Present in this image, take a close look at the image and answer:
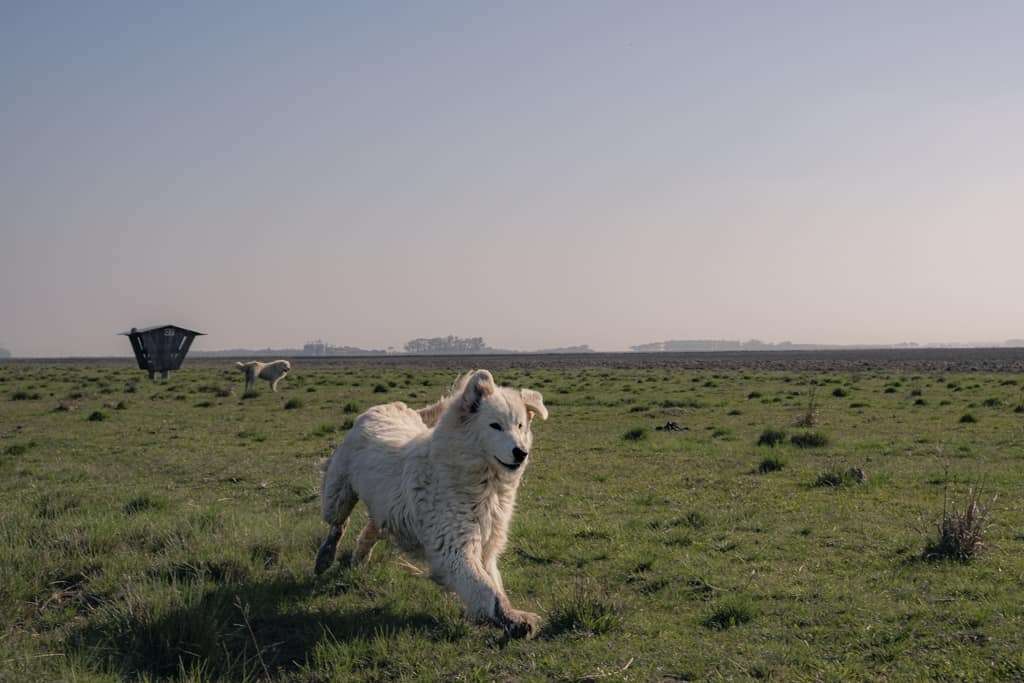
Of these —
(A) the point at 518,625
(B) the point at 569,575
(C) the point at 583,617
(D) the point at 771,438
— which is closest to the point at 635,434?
(D) the point at 771,438

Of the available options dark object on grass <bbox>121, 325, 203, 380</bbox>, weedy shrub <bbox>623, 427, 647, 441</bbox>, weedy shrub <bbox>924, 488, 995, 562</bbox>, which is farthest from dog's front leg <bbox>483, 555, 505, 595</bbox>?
dark object on grass <bbox>121, 325, 203, 380</bbox>

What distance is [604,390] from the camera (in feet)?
99.9

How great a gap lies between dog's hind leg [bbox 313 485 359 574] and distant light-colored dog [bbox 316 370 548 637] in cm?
36

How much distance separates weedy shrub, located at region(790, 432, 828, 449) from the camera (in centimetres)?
1467

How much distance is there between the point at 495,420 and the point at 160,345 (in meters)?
38.2

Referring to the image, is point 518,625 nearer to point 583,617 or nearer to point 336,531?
point 583,617

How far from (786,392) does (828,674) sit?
79.9 ft

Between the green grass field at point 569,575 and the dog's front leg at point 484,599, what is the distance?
15 centimetres

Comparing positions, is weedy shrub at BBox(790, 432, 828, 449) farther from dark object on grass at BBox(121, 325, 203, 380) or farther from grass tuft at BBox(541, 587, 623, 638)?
dark object on grass at BBox(121, 325, 203, 380)

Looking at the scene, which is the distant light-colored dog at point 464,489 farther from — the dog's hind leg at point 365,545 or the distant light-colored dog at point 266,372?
the distant light-colored dog at point 266,372

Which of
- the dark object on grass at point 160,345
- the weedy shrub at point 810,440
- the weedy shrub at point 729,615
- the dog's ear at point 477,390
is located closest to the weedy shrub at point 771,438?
the weedy shrub at point 810,440

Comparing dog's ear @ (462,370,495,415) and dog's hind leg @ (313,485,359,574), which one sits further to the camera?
dog's hind leg @ (313,485,359,574)

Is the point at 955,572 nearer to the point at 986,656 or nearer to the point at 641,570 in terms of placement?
the point at 986,656

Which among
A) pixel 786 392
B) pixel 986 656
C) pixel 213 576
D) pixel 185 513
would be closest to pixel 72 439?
pixel 185 513
